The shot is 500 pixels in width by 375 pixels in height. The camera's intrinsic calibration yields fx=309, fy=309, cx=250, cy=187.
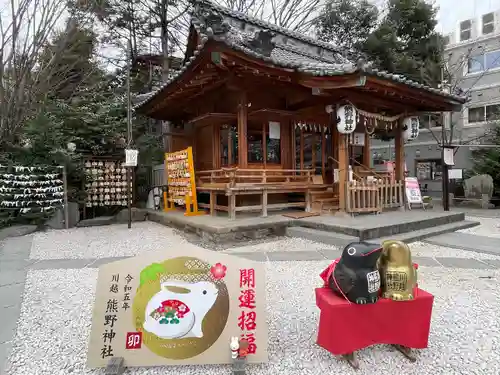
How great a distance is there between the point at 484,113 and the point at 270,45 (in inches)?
615

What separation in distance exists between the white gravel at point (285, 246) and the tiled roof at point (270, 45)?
331cm

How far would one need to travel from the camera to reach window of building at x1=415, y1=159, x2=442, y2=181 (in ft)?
59.4

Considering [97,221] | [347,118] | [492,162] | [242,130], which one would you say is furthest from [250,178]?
[492,162]

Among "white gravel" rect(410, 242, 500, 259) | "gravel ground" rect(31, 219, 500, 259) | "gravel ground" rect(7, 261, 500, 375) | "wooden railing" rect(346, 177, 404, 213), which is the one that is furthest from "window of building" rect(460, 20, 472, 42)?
"gravel ground" rect(7, 261, 500, 375)

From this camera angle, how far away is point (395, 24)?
53.2 feet

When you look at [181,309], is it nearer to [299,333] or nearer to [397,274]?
[299,333]

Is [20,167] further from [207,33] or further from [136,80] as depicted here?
[136,80]

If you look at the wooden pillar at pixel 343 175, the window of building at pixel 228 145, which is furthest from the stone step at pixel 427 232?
the window of building at pixel 228 145

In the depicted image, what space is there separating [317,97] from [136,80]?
12.1 meters

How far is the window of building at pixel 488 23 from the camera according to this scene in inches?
686

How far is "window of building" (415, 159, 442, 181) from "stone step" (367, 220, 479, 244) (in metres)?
11.7

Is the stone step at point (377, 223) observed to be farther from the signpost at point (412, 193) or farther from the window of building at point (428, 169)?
the window of building at point (428, 169)

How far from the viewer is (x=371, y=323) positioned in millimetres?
2123

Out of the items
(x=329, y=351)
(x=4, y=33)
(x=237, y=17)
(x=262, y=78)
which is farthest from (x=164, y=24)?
(x=329, y=351)
